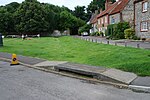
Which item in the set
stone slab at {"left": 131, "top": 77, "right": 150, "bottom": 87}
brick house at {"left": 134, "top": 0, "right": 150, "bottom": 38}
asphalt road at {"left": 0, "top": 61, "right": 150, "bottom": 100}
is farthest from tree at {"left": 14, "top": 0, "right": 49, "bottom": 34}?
stone slab at {"left": 131, "top": 77, "right": 150, "bottom": 87}

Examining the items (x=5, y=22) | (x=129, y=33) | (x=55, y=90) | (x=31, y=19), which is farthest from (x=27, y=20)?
(x=55, y=90)

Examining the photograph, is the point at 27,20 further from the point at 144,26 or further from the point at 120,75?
the point at 120,75

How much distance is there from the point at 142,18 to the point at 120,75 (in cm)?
2649

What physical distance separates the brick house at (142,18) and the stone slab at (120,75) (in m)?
24.4

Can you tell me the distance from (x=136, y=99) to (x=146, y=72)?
10.9ft

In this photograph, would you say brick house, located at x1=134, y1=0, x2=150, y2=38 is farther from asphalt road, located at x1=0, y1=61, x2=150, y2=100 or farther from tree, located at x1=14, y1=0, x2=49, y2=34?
tree, located at x1=14, y1=0, x2=49, y2=34

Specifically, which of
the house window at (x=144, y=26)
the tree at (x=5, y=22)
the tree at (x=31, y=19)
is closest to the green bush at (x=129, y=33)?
the house window at (x=144, y=26)

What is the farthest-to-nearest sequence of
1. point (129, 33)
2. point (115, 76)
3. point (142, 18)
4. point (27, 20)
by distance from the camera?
point (27, 20)
point (129, 33)
point (142, 18)
point (115, 76)

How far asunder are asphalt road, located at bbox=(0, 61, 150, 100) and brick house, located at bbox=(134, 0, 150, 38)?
25.6 m

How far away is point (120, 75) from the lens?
32.9 ft

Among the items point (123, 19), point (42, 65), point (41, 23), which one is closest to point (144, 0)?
point (123, 19)

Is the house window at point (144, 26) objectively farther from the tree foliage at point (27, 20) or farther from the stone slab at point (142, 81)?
the tree foliage at point (27, 20)

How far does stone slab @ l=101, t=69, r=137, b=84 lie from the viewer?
923 cm

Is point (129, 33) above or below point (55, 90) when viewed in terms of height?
above
